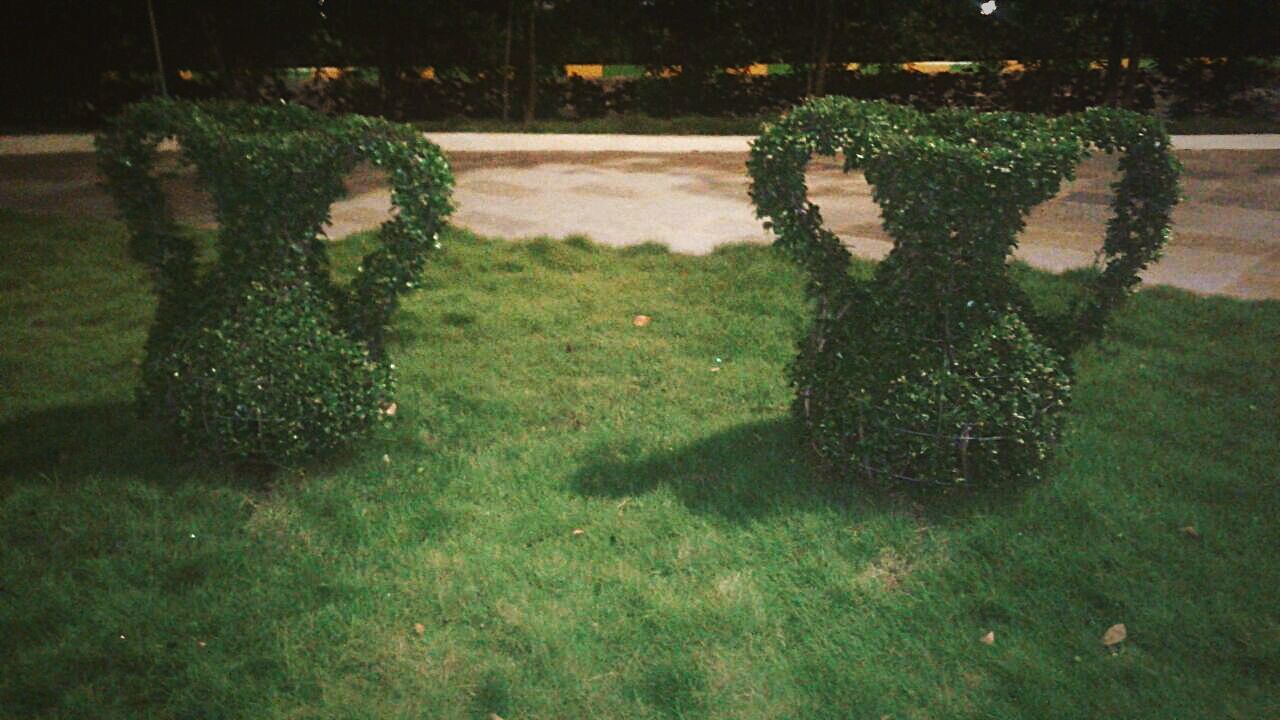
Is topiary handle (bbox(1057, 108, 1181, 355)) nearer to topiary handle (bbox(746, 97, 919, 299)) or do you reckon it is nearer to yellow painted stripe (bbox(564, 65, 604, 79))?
topiary handle (bbox(746, 97, 919, 299))

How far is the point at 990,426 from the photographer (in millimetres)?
4148

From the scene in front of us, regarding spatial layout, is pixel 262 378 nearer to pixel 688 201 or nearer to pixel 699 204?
pixel 699 204

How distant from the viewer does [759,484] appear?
180 inches

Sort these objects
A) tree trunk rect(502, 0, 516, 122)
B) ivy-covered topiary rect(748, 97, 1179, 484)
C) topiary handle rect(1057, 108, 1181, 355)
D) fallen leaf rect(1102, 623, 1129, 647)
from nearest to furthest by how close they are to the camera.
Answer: fallen leaf rect(1102, 623, 1129, 647), ivy-covered topiary rect(748, 97, 1179, 484), topiary handle rect(1057, 108, 1181, 355), tree trunk rect(502, 0, 516, 122)

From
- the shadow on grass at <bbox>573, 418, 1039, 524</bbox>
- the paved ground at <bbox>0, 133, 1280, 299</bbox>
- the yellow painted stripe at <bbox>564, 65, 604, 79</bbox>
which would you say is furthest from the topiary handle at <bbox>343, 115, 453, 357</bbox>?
the yellow painted stripe at <bbox>564, 65, 604, 79</bbox>

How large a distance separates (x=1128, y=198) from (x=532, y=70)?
12550 mm

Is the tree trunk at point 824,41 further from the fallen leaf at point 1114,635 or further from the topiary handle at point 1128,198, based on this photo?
the fallen leaf at point 1114,635

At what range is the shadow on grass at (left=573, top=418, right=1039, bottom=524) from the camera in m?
4.35

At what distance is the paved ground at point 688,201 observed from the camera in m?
8.34

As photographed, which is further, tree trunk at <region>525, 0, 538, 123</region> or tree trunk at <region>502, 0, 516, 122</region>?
tree trunk at <region>502, 0, 516, 122</region>

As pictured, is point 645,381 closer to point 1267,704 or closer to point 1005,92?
point 1267,704

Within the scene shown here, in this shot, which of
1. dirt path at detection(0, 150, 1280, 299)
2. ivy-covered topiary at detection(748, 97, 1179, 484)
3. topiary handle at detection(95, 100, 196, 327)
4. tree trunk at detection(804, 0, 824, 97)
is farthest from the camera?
tree trunk at detection(804, 0, 824, 97)

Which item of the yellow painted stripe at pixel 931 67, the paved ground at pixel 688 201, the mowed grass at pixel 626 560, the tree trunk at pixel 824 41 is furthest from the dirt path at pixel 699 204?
the yellow painted stripe at pixel 931 67

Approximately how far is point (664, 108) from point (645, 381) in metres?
11.8
